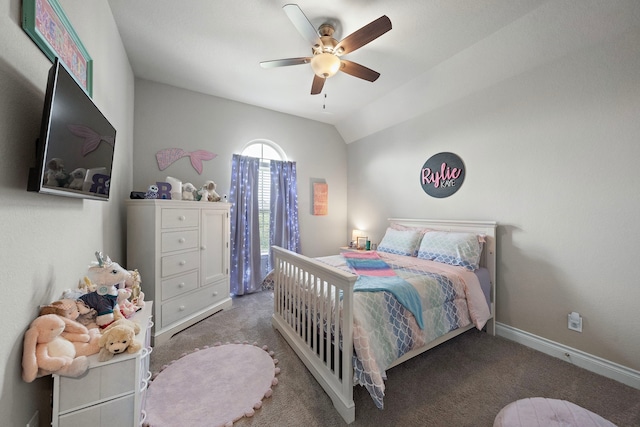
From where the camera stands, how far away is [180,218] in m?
2.32

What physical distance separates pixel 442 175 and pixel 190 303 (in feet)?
10.6

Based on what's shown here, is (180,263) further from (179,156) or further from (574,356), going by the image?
(574,356)

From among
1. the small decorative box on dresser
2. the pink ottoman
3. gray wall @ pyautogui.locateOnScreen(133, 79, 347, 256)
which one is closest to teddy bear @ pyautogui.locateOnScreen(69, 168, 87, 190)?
the small decorative box on dresser

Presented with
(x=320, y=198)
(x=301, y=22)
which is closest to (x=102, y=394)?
(x=301, y=22)

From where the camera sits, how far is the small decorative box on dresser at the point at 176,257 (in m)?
2.14

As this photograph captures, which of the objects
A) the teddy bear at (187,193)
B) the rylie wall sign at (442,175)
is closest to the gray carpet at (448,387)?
the teddy bear at (187,193)

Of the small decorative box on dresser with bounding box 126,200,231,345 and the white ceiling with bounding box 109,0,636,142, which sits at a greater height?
the white ceiling with bounding box 109,0,636,142

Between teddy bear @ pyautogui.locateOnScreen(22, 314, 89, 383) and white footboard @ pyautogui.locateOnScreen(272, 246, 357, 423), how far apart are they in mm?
1147

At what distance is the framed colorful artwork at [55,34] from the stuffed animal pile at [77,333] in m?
1.02

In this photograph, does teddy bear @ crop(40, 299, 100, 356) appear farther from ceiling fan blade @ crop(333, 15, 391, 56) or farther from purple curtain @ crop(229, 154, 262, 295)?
purple curtain @ crop(229, 154, 262, 295)

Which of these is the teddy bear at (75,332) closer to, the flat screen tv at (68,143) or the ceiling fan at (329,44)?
the flat screen tv at (68,143)

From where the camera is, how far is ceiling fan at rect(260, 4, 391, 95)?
5.30ft

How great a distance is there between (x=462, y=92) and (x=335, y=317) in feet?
9.19

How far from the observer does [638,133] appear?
1.69 m
